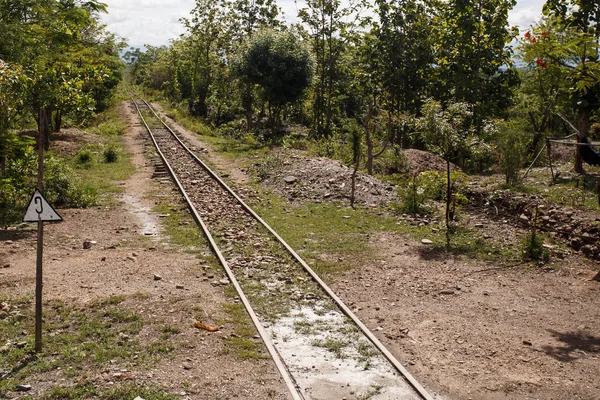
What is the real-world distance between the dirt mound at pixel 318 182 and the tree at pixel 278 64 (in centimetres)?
757

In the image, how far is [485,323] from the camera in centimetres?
782

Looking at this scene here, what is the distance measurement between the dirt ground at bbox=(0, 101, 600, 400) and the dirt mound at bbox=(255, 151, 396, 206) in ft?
11.7

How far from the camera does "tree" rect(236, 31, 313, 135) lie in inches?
1013

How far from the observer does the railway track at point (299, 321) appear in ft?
→ 19.9

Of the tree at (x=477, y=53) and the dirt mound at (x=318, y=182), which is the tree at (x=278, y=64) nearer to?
the tree at (x=477, y=53)

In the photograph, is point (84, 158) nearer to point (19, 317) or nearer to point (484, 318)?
point (19, 317)

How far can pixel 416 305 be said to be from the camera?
850 centimetres

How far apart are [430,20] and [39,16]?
716 inches

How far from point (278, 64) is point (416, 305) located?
19230 mm

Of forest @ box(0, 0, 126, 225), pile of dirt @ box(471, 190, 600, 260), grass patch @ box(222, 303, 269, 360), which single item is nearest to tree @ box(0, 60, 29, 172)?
forest @ box(0, 0, 126, 225)

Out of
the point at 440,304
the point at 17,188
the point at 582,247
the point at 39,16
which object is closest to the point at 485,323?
the point at 440,304

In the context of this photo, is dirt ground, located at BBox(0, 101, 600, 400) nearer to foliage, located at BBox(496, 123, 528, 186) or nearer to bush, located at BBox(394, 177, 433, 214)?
bush, located at BBox(394, 177, 433, 214)

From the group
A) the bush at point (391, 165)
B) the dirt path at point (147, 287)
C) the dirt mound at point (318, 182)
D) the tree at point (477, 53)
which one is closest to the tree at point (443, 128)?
the dirt mound at point (318, 182)

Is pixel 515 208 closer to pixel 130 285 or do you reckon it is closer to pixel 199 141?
pixel 130 285
